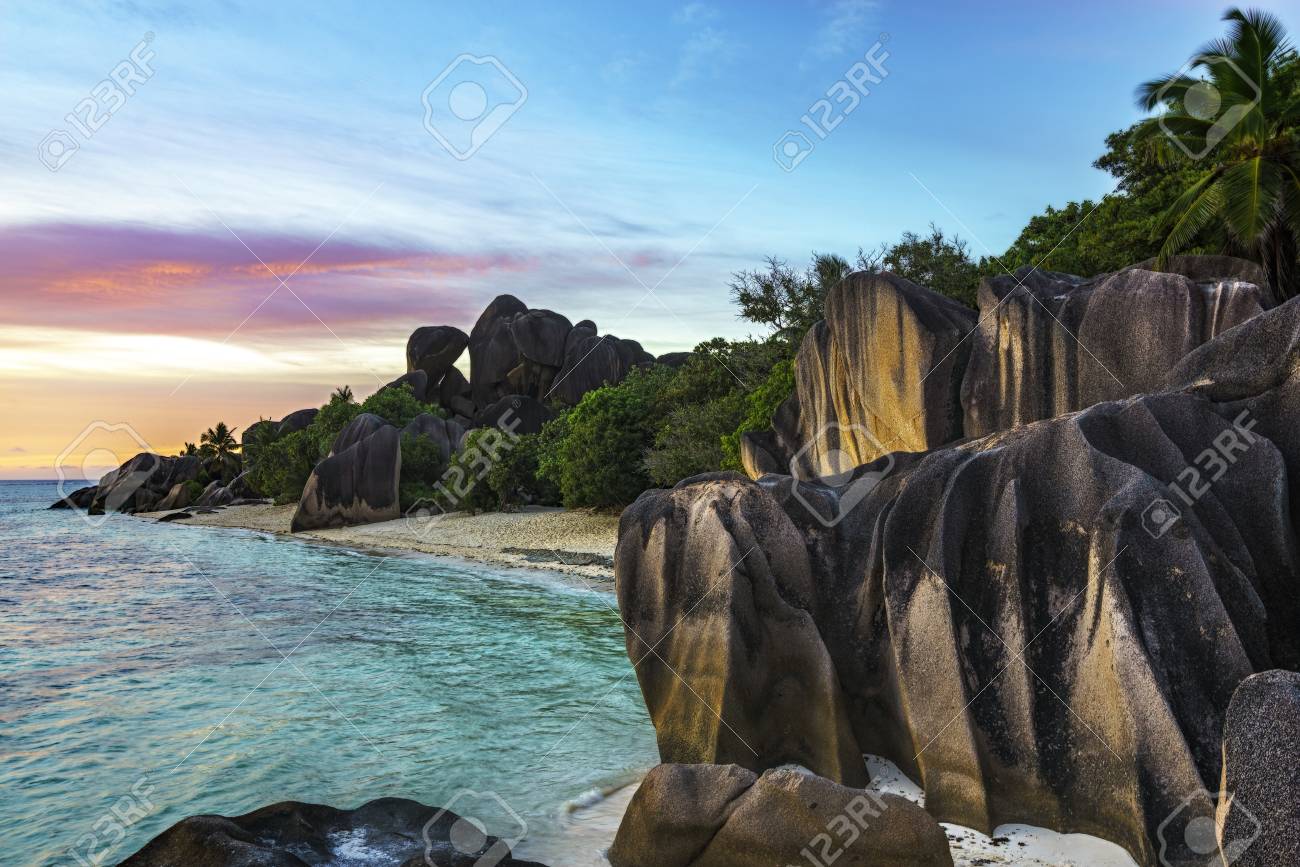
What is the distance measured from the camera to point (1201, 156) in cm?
2228

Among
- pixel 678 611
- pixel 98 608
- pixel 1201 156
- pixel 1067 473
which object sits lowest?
pixel 98 608

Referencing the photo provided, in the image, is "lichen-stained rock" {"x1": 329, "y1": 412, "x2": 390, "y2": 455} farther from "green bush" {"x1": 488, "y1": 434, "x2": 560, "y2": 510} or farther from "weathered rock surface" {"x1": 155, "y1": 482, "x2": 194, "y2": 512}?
"weathered rock surface" {"x1": 155, "y1": 482, "x2": 194, "y2": 512}

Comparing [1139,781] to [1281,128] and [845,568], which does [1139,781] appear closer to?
[845,568]

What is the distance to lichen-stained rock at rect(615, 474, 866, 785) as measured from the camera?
736cm

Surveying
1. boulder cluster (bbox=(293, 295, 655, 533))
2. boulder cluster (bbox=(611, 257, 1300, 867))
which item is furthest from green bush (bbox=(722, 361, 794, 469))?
boulder cluster (bbox=(293, 295, 655, 533))

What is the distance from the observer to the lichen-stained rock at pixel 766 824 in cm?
536

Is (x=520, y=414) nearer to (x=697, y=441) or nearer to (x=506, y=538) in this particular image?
(x=506, y=538)

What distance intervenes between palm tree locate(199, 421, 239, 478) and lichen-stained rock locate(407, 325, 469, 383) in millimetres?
17304

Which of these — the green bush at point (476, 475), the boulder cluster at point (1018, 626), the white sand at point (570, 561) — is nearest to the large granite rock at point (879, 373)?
the boulder cluster at point (1018, 626)

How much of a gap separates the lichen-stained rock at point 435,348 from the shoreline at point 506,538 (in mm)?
24253

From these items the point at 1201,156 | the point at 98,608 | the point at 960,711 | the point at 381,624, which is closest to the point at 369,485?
the point at 98,608

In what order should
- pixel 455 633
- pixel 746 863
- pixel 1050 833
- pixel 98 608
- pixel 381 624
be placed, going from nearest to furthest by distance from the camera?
pixel 746 863, pixel 1050 833, pixel 455 633, pixel 381 624, pixel 98 608

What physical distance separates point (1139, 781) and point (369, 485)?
35006mm

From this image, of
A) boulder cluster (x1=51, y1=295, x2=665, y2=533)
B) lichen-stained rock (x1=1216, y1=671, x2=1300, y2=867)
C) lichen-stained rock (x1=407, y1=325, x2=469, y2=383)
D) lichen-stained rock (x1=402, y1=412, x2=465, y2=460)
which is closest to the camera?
lichen-stained rock (x1=1216, y1=671, x2=1300, y2=867)
